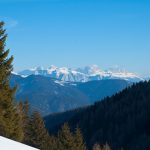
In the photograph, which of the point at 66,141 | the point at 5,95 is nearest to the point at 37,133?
the point at 66,141

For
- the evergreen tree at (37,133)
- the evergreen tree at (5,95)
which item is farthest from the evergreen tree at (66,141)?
the evergreen tree at (5,95)

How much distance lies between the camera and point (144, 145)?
176250mm

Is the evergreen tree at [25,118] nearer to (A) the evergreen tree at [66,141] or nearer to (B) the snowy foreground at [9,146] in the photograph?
(A) the evergreen tree at [66,141]

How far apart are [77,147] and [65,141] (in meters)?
3.38

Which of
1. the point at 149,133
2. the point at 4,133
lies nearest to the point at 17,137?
the point at 4,133

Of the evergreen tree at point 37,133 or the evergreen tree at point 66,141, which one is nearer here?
the evergreen tree at point 37,133

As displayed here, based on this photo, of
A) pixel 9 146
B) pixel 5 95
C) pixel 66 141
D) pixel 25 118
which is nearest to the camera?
pixel 9 146

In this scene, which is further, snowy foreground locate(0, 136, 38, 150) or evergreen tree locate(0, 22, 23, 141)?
evergreen tree locate(0, 22, 23, 141)

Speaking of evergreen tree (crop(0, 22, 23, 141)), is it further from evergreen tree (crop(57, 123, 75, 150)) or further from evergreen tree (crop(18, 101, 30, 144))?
evergreen tree (crop(57, 123, 75, 150))

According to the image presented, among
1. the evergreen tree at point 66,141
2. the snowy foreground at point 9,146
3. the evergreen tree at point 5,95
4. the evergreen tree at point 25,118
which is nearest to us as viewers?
the snowy foreground at point 9,146

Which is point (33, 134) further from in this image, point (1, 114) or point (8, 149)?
point (8, 149)

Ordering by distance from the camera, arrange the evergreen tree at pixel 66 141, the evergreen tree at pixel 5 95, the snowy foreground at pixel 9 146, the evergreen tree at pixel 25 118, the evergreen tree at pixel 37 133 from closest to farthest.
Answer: the snowy foreground at pixel 9 146, the evergreen tree at pixel 5 95, the evergreen tree at pixel 25 118, the evergreen tree at pixel 37 133, the evergreen tree at pixel 66 141

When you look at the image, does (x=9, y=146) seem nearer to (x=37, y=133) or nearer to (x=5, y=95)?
(x=5, y=95)

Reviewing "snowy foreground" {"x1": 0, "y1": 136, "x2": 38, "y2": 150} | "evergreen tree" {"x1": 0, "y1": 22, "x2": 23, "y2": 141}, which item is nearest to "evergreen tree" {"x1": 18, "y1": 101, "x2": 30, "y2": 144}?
"evergreen tree" {"x1": 0, "y1": 22, "x2": 23, "y2": 141}
